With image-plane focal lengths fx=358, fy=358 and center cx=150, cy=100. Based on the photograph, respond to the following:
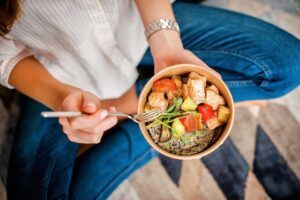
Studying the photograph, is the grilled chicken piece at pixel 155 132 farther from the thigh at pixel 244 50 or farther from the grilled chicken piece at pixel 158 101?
the thigh at pixel 244 50

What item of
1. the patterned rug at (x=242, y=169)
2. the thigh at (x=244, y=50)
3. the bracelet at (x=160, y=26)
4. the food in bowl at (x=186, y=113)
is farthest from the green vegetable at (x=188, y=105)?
the patterned rug at (x=242, y=169)

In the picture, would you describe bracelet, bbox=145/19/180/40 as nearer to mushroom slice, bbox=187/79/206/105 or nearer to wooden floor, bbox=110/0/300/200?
mushroom slice, bbox=187/79/206/105

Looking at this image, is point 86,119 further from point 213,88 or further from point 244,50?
point 244,50

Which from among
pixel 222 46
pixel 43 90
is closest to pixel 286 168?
pixel 222 46

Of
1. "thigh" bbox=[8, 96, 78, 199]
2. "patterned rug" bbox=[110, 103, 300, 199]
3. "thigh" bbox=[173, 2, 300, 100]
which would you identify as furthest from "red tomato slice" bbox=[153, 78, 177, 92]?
"patterned rug" bbox=[110, 103, 300, 199]

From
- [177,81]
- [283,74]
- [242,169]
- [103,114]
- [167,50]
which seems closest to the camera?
[103,114]

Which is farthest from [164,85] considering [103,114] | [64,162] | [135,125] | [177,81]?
[64,162]

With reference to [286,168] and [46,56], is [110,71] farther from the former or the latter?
[286,168]
